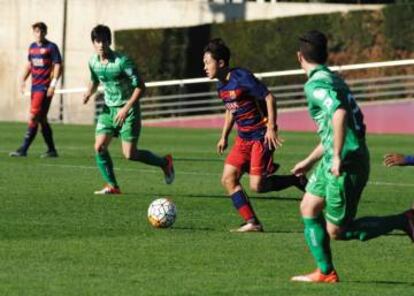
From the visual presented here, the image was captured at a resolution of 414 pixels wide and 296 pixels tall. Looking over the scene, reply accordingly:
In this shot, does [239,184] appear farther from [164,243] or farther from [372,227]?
[372,227]

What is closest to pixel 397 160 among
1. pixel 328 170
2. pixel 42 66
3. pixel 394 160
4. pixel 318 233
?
pixel 394 160

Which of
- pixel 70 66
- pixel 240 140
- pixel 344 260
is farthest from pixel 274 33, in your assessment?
pixel 344 260

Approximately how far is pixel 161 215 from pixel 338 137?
4.13 m

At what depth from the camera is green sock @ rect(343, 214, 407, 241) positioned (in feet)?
35.2

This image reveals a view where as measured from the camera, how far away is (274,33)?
41.6m

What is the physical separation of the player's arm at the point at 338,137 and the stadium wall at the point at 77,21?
3236 centimetres

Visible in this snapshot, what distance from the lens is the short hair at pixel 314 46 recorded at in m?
A: 10.6

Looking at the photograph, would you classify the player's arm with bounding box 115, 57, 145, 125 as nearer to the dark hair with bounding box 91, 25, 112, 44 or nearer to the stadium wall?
the dark hair with bounding box 91, 25, 112, 44

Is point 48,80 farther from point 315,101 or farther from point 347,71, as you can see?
point 347,71

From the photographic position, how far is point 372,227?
426 inches

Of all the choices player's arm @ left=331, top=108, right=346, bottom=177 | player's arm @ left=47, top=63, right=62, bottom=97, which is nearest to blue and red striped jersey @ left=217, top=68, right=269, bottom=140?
player's arm @ left=331, top=108, right=346, bottom=177

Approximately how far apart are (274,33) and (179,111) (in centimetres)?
342

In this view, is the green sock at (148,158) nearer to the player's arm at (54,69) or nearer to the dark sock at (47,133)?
the player's arm at (54,69)

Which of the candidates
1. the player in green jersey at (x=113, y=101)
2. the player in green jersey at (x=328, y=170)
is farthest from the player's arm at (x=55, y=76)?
the player in green jersey at (x=328, y=170)
